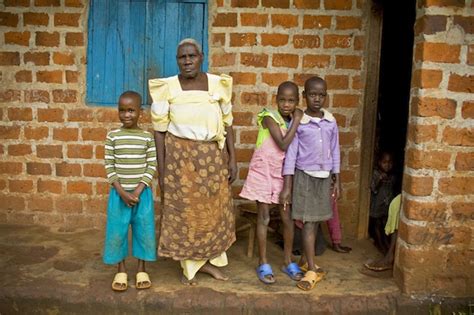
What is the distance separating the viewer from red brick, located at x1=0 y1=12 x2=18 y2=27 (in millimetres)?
4418

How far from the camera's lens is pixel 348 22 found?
434cm

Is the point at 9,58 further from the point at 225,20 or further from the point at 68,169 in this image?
the point at 225,20

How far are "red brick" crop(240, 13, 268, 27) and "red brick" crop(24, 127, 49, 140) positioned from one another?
199 cm

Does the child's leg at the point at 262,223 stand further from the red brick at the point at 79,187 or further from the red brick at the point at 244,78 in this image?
the red brick at the point at 79,187

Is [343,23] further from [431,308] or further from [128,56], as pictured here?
[431,308]

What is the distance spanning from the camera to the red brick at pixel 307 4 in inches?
169

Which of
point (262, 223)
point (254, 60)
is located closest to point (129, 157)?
point (262, 223)

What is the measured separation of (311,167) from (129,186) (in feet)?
4.16

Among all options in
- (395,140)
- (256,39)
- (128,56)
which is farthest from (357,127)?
(128,56)

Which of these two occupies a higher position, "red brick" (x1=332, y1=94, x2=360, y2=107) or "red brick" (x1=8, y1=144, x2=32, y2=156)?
"red brick" (x1=332, y1=94, x2=360, y2=107)

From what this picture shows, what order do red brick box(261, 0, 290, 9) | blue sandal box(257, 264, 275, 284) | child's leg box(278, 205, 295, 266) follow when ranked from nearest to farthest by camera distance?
blue sandal box(257, 264, 275, 284), child's leg box(278, 205, 295, 266), red brick box(261, 0, 290, 9)

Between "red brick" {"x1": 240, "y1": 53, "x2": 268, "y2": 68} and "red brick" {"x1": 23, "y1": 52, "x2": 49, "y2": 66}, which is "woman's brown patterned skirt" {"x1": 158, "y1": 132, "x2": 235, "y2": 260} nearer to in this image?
"red brick" {"x1": 240, "y1": 53, "x2": 268, "y2": 68}

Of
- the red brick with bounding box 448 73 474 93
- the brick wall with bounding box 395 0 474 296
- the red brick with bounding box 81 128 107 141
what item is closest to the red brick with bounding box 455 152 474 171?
the brick wall with bounding box 395 0 474 296

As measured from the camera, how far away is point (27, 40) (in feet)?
14.5
